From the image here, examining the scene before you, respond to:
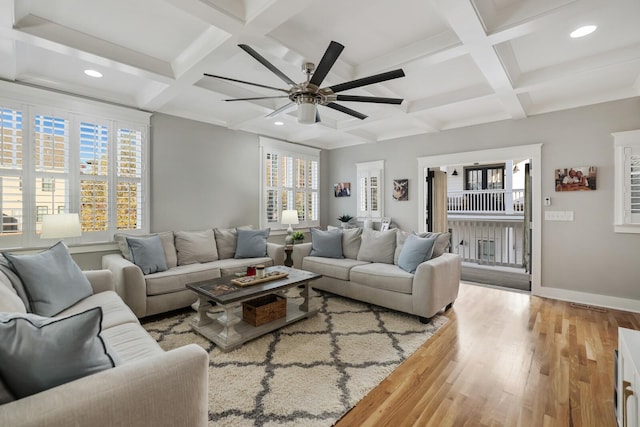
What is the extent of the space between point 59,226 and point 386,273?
3.44 meters

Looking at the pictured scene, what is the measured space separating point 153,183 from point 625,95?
6.24 m

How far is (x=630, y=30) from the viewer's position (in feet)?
8.04

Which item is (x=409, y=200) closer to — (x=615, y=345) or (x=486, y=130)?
(x=486, y=130)

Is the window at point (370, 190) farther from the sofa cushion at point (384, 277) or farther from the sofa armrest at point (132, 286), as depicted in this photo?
the sofa armrest at point (132, 286)

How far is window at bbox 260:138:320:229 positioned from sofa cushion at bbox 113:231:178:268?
1806 millimetres

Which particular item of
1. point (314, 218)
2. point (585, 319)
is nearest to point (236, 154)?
point (314, 218)

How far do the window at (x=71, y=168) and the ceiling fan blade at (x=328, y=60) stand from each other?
2965mm

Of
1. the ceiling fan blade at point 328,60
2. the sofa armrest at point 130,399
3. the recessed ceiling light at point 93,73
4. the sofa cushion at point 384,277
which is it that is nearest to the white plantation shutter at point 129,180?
the recessed ceiling light at point 93,73

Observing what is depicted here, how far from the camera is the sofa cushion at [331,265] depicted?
12.6ft

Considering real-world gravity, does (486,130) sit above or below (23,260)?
above

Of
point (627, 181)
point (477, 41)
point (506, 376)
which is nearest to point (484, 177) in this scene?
point (627, 181)

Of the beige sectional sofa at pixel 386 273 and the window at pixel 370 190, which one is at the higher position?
the window at pixel 370 190

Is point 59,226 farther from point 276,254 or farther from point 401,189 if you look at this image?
point 401,189

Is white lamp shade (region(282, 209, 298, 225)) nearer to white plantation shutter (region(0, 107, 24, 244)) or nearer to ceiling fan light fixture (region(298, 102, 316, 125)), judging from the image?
ceiling fan light fixture (region(298, 102, 316, 125))
